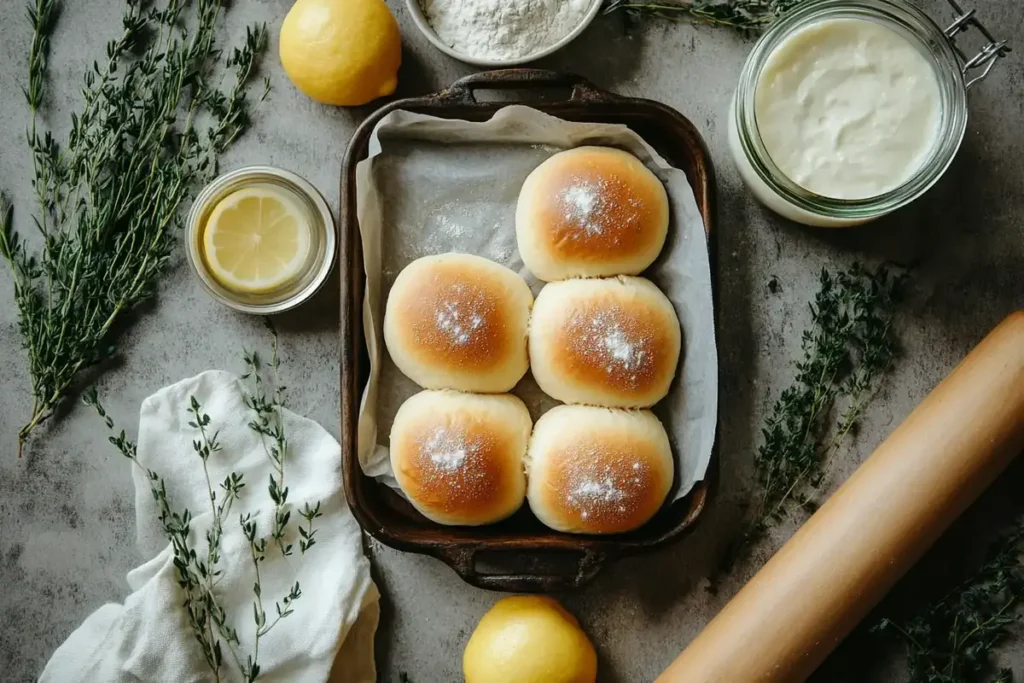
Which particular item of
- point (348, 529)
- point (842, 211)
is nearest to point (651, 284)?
point (842, 211)

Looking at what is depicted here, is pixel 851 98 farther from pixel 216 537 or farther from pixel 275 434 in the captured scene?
pixel 216 537

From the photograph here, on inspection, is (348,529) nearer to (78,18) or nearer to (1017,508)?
(78,18)

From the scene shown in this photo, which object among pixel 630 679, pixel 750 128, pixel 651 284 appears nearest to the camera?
pixel 750 128

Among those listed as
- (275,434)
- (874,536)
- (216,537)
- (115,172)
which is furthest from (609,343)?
→ (115,172)

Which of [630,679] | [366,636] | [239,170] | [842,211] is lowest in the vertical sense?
[366,636]

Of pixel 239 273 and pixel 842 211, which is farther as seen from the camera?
pixel 239 273

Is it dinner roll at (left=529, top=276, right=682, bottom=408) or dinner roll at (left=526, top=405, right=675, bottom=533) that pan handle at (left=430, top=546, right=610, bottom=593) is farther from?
dinner roll at (left=529, top=276, right=682, bottom=408)

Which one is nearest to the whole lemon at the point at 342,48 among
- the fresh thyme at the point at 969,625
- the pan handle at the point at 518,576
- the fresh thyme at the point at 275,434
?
the fresh thyme at the point at 275,434

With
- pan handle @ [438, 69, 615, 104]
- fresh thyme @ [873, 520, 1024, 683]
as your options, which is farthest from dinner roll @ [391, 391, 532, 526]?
fresh thyme @ [873, 520, 1024, 683]
